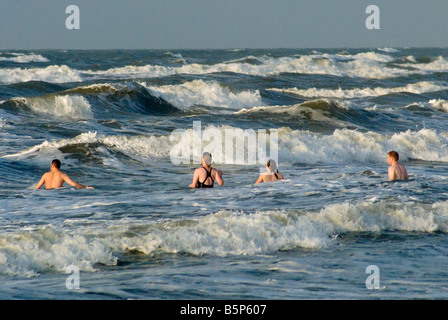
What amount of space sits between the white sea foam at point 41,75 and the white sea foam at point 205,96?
37.9ft

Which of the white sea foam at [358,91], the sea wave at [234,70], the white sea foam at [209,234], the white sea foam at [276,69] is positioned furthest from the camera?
the white sea foam at [276,69]

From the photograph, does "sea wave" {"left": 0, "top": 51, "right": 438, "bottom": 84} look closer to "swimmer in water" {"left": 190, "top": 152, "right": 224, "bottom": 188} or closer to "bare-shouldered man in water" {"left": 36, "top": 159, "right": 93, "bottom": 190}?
"bare-shouldered man in water" {"left": 36, "top": 159, "right": 93, "bottom": 190}

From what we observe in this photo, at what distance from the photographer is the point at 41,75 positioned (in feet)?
141

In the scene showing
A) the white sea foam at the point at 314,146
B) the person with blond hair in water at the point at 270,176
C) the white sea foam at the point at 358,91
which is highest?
the white sea foam at the point at 358,91

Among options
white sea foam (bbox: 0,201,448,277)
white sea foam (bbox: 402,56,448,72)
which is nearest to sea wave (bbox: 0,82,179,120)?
white sea foam (bbox: 0,201,448,277)

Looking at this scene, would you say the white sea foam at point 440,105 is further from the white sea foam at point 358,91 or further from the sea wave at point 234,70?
the sea wave at point 234,70

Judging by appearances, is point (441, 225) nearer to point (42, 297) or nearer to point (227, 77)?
point (42, 297)

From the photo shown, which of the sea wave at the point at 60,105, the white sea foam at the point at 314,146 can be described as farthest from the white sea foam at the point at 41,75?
the white sea foam at the point at 314,146

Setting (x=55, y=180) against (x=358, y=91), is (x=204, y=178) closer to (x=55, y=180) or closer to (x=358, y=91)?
(x=55, y=180)

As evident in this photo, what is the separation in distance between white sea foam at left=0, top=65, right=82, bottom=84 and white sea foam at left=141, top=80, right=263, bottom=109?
11.6m

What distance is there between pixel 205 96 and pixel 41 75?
51.1ft

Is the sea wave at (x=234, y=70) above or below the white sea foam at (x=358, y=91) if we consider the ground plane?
above

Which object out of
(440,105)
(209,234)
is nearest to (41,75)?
(440,105)

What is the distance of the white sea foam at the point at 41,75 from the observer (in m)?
40.5
